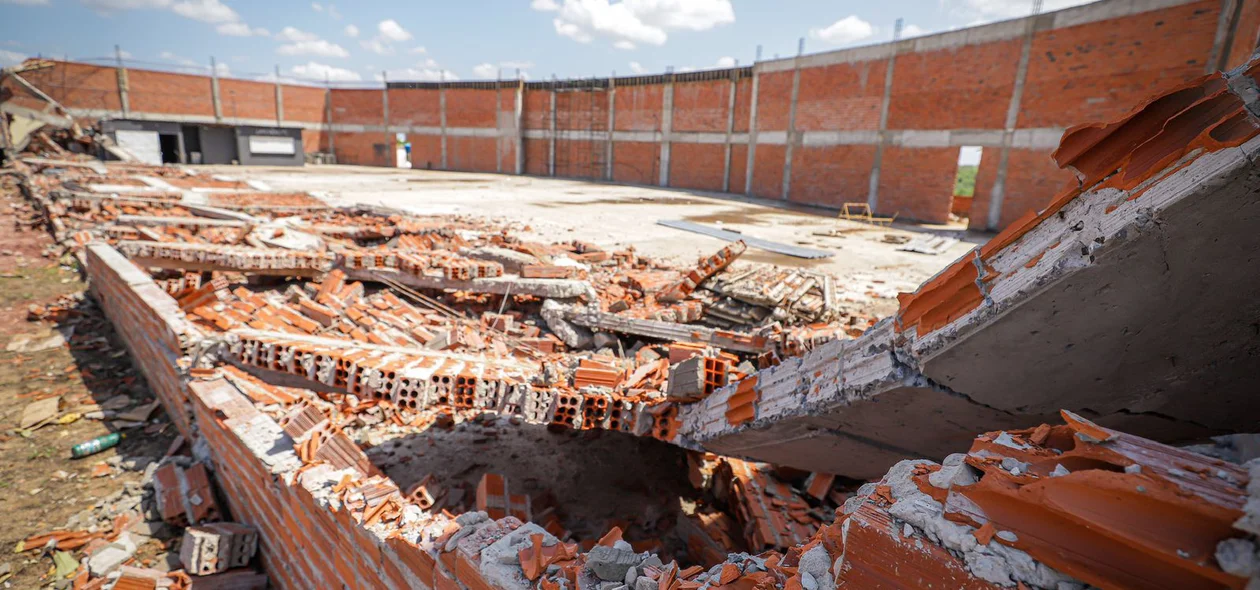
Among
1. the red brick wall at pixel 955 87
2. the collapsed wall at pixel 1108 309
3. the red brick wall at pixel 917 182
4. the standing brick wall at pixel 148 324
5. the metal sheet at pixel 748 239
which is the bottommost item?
the standing brick wall at pixel 148 324

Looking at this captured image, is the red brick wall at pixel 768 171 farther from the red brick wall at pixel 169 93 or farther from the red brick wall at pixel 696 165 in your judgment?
the red brick wall at pixel 169 93

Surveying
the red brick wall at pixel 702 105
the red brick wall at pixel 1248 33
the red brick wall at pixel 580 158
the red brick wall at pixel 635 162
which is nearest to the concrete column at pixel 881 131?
the red brick wall at pixel 702 105

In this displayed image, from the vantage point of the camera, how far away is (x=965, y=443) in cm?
272

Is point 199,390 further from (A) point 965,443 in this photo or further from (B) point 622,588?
(A) point 965,443

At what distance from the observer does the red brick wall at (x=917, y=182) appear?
17.9 meters

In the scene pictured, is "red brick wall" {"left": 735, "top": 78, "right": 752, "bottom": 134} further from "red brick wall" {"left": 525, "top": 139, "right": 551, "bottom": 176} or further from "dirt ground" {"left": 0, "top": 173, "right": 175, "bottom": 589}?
"dirt ground" {"left": 0, "top": 173, "right": 175, "bottom": 589}

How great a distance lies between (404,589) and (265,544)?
1.76 m

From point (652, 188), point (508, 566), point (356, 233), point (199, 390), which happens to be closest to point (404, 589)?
point (508, 566)

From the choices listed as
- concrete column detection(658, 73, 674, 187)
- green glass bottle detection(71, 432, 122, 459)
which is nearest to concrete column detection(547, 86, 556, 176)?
concrete column detection(658, 73, 674, 187)

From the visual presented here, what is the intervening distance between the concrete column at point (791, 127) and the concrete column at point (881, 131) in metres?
3.59

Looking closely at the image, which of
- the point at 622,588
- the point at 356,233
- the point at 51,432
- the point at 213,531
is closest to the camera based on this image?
the point at 622,588

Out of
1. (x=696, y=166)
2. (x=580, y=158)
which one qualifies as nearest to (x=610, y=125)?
(x=580, y=158)

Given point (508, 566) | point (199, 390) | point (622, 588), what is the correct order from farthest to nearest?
1. point (199, 390)
2. point (508, 566)
3. point (622, 588)

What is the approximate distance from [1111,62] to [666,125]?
1759 cm
